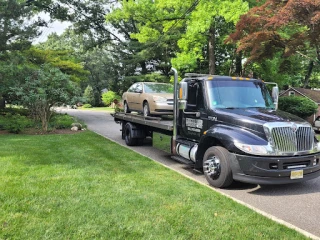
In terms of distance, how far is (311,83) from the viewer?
150 feet

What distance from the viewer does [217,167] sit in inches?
217

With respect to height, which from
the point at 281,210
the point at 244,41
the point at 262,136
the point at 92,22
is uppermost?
the point at 92,22

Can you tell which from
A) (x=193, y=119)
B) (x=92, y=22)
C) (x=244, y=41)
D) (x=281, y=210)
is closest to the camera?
(x=281, y=210)

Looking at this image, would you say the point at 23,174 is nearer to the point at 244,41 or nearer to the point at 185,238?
the point at 185,238

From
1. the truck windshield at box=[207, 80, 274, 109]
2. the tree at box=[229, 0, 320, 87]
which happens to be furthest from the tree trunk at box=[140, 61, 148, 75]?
the truck windshield at box=[207, 80, 274, 109]

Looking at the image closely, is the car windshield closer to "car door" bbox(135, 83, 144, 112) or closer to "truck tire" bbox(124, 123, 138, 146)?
"car door" bbox(135, 83, 144, 112)

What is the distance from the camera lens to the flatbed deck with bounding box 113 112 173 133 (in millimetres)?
7508

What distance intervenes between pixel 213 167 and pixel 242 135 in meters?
0.83

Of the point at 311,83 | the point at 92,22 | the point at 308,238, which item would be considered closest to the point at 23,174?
the point at 308,238

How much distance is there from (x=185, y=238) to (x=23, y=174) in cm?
380

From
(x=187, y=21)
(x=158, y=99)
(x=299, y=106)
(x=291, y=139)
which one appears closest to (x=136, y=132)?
(x=158, y=99)

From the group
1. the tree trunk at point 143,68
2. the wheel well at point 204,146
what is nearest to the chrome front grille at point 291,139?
the wheel well at point 204,146

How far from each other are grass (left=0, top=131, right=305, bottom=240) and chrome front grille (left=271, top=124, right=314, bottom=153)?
135cm

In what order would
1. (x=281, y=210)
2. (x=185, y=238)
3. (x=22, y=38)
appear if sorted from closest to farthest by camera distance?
(x=185, y=238) → (x=281, y=210) → (x=22, y=38)
